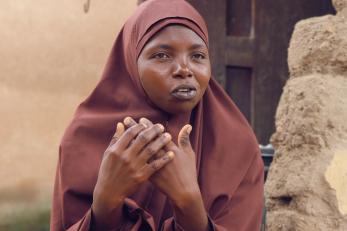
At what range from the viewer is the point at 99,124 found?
2.63 meters

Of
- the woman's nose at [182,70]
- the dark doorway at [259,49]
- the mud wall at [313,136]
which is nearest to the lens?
the woman's nose at [182,70]

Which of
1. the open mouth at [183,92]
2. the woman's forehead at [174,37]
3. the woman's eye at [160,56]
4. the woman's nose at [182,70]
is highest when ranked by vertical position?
the woman's forehead at [174,37]

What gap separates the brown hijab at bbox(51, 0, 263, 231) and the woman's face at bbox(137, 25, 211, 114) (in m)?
0.03

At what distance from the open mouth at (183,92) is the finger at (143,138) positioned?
0.14 metres

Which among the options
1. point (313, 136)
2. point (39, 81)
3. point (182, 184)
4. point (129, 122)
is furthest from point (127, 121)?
point (39, 81)

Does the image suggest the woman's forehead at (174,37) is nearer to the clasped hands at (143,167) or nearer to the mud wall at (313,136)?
the clasped hands at (143,167)

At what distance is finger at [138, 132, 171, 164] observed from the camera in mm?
2357

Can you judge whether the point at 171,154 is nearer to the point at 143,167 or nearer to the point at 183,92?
the point at 143,167

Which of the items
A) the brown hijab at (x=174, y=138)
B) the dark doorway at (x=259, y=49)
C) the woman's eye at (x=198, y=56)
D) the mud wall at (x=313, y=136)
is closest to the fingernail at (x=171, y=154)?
the brown hijab at (x=174, y=138)

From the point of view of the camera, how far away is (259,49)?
163 inches

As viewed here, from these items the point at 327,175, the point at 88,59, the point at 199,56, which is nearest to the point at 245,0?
the point at 88,59

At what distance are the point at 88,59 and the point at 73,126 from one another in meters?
1.95

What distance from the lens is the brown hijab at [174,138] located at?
2.56m

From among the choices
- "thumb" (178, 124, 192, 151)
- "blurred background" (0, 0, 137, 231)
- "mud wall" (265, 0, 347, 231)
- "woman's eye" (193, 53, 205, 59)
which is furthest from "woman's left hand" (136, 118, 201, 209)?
"blurred background" (0, 0, 137, 231)
